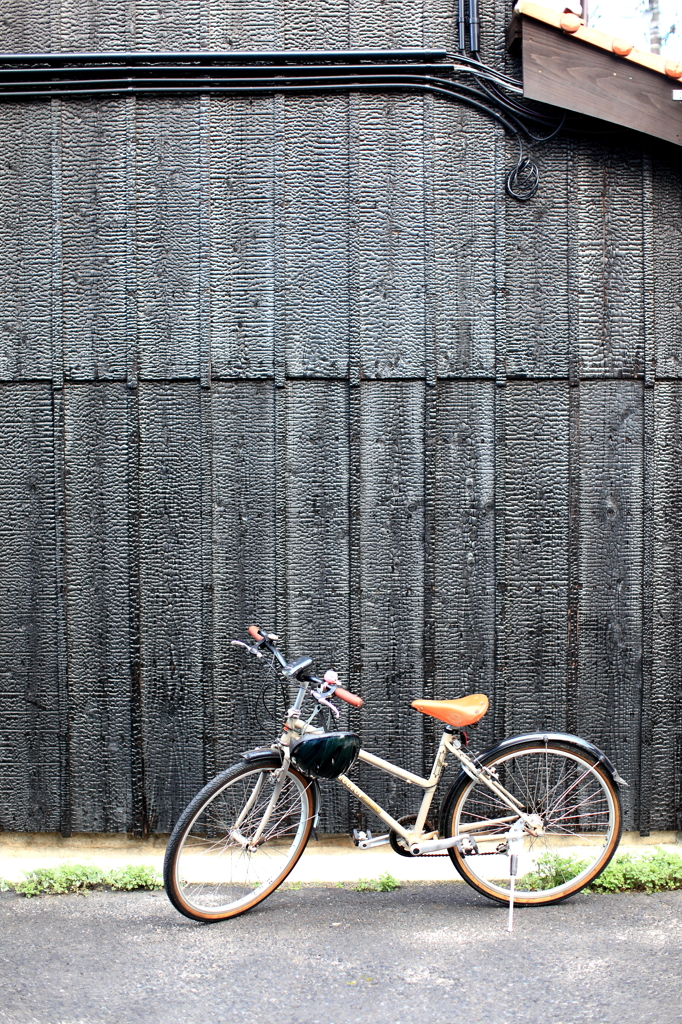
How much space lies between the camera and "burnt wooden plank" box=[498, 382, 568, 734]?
422 centimetres

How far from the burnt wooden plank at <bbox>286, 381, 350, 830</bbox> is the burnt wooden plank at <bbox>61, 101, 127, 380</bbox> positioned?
1050 mm

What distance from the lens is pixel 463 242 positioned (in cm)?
421

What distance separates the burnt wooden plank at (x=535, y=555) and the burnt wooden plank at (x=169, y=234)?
1.79 metres

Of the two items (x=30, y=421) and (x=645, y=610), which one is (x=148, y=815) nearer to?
(x=30, y=421)

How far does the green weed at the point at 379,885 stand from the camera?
3896 mm

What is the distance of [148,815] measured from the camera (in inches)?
168

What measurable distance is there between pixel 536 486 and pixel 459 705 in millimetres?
1298

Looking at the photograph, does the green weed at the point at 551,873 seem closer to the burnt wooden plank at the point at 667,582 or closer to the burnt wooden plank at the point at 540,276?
the burnt wooden plank at the point at 667,582

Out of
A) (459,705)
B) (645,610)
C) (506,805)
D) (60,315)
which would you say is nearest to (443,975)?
(506,805)

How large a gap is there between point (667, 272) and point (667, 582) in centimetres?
170

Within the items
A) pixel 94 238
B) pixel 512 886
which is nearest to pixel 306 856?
pixel 512 886

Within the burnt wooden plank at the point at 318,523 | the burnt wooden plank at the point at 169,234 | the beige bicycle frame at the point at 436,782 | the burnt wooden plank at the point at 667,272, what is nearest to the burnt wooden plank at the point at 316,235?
the burnt wooden plank at the point at 318,523

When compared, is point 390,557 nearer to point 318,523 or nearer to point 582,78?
point 318,523

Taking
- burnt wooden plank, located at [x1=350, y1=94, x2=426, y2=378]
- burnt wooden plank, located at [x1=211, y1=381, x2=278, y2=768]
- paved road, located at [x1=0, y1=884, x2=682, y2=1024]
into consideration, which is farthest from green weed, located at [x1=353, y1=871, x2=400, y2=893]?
burnt wooden plank, located at [x1=350, y1=94, x2=426, y2=378]
